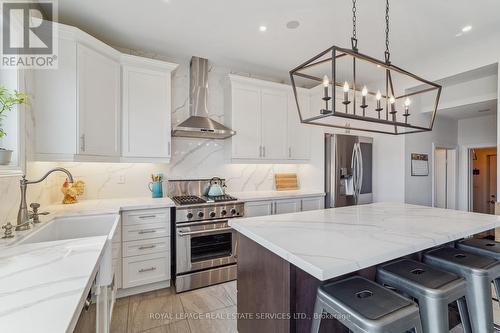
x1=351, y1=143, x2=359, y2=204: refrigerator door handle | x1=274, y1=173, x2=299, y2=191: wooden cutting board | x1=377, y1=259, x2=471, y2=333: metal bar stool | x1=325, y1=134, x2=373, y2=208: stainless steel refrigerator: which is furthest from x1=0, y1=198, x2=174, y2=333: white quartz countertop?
x1=351, y1=143, x2=359, y2=204: refrigerator door handle

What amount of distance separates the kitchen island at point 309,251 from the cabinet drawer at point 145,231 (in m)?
1.18

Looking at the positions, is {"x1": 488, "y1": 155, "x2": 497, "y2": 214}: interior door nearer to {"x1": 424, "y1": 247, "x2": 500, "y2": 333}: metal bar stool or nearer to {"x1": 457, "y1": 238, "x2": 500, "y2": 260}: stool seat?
{"x1": 457, "y1": 238, "x2": 500, "y2": 260}: stool seat

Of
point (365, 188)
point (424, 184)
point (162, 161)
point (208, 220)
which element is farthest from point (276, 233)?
point (424, 184)

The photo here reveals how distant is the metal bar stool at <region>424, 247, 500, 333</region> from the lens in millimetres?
1433

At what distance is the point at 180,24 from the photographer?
2502 millimetres

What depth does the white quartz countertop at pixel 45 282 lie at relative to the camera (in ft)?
2.20

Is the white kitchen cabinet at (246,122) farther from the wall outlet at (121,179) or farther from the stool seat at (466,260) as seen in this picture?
the stool seat at (466,260)

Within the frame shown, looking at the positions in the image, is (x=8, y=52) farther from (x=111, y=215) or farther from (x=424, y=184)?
(x=424, y=184)

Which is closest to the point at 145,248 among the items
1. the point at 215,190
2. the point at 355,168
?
the point at 215,190

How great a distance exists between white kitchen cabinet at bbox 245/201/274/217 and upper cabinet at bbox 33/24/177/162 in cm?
122

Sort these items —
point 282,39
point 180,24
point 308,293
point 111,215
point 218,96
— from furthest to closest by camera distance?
point 218,96 < point 282,39 < point 180,24 < point 111,215 < point 308,293

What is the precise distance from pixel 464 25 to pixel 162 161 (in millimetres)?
3719

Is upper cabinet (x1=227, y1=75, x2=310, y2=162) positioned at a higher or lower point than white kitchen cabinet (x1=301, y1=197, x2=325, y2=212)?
higher

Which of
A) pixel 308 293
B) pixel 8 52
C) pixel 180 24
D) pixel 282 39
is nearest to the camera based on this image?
pixel 308 293
